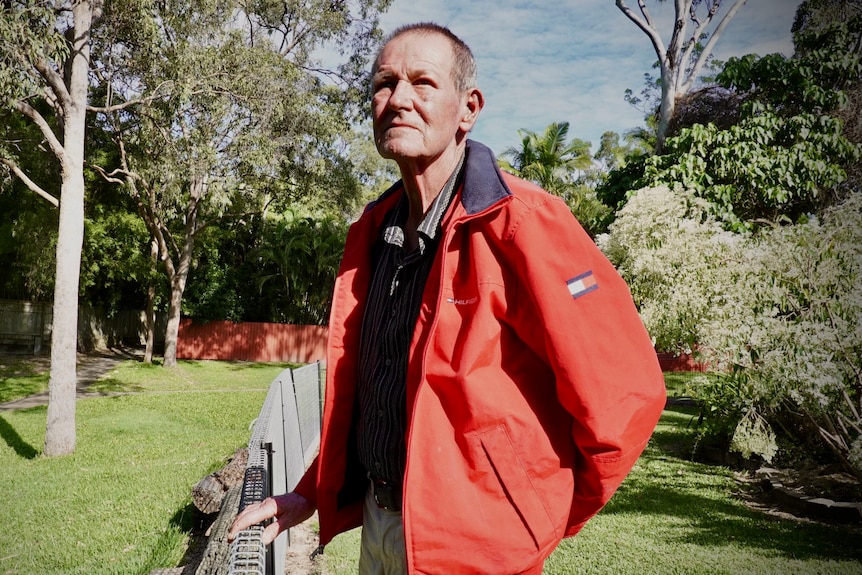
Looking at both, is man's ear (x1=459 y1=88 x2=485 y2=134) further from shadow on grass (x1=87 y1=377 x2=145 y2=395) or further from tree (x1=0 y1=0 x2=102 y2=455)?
shadow on grass (x1=87 y1=377 x2=145 y2=395)

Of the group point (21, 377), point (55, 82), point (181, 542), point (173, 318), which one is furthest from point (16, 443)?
point (173, 318)

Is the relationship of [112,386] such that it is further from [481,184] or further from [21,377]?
[481,184]

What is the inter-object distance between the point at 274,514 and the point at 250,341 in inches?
1008

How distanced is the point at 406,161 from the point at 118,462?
8383 mm

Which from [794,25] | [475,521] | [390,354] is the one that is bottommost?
[475,521]

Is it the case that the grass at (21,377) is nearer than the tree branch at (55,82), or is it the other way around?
the tree branch at (55,82)

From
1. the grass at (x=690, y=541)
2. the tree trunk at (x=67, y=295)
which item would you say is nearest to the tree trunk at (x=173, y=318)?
the tree trunk at (x=67, y=295)

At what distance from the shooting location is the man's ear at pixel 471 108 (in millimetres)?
1786

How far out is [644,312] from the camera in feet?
25.6

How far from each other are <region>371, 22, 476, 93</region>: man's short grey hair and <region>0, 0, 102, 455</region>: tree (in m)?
8.38

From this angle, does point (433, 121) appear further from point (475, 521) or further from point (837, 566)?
point (837, 566)

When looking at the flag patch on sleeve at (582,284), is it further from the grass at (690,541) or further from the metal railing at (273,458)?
the grass at (690,541)

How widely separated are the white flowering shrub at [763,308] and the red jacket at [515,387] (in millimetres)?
A: 5025

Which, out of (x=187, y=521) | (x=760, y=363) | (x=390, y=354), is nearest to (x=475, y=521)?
(x=390, y=354)
